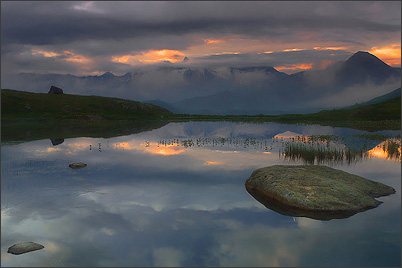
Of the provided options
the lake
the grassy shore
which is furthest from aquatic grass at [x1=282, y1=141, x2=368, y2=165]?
the grassy shore

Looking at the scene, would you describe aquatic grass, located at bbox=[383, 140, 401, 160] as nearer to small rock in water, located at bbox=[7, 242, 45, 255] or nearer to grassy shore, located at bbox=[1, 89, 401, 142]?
small rock in water, located at bbox=[7, 242, 45, 255]

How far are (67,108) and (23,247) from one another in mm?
161035

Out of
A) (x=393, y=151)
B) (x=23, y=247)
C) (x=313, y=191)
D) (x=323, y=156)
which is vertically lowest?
(x=23, y=247)

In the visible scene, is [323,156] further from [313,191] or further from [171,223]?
[171,223]

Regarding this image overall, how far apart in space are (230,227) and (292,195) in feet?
17.0

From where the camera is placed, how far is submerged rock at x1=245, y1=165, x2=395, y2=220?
693 inches

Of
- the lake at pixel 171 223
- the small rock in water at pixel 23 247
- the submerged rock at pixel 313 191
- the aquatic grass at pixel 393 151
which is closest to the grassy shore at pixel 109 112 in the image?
the aquatic grass at pixel 393 151

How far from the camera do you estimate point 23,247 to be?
42.4 ft

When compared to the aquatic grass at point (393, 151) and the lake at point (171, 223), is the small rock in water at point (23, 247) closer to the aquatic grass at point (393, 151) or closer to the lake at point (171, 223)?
the lake at point (171, 223)

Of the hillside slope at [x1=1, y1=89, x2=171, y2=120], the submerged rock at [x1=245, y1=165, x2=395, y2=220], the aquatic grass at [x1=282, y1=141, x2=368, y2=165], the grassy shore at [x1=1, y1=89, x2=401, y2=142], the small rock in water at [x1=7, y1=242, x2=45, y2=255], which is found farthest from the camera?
the hillside slope at [x1=1, y1=89, x2=171, y2=120]

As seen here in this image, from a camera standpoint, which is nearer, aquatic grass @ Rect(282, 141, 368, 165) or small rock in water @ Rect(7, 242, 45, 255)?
small rock in water @ Rect(7, 242, 45, 255)

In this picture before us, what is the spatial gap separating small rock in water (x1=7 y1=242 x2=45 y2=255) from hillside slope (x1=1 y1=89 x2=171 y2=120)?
129 meters

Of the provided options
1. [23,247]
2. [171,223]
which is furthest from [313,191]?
[23,247]

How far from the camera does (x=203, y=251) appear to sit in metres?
13.0
